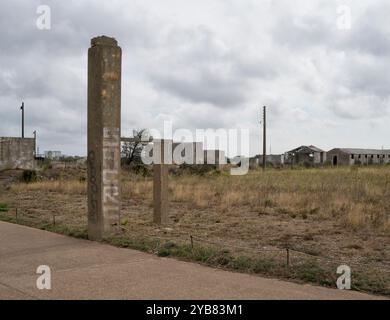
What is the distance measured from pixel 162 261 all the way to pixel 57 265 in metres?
1.55

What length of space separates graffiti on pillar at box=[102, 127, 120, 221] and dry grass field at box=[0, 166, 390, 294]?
659 millimetres

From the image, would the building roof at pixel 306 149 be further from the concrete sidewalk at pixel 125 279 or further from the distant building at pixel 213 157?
the concrete sidewalk at pixel 125 279

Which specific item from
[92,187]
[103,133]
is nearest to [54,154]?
[92,187]

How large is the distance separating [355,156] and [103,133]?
280ft

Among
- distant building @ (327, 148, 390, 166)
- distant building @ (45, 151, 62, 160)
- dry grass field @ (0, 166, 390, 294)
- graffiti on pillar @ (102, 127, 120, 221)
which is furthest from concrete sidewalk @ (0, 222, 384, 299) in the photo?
distant building @ (327, 148, 390, 166)

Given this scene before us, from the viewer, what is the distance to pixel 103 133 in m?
9.20

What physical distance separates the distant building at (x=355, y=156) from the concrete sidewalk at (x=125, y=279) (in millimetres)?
80729

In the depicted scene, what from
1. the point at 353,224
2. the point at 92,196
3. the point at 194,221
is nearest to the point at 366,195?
the point at 353,224

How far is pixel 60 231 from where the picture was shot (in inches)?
406

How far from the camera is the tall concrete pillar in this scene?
9219mm

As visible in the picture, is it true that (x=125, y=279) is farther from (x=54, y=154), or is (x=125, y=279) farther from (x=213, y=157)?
(x=54, y=154)

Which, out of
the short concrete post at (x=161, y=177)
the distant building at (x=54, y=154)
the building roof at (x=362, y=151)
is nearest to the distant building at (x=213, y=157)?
the distant building at (x=54, y=154)

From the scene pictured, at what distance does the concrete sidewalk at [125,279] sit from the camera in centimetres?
534
